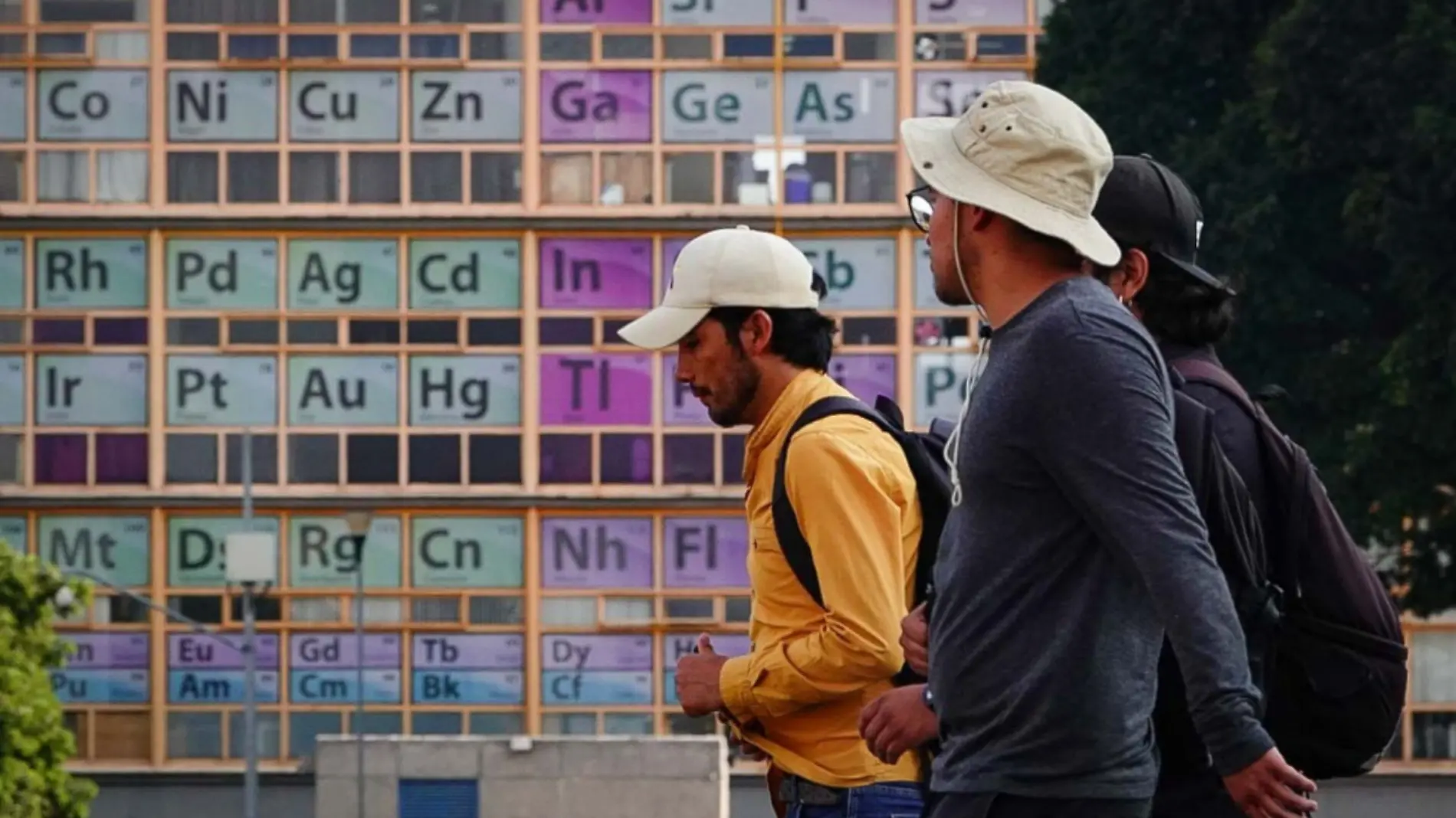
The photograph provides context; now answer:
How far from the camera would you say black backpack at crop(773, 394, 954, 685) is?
5918 mm

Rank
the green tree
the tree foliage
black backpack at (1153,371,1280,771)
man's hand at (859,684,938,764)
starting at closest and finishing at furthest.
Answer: black backpack at (1153,371,1280,771) < man's hand at (859,684,938,764) < the tree foliage < the green tree

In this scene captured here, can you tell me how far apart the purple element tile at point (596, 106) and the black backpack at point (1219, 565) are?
36035mm

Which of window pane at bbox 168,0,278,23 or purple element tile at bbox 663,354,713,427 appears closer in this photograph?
purple element tile at bbox 663,354,713,427

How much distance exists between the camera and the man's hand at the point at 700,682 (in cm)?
Result: 608

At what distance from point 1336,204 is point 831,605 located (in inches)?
1144

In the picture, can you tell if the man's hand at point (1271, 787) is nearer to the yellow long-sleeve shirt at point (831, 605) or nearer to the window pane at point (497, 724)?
the yellow long-sleeve shirt at point (831, 605)

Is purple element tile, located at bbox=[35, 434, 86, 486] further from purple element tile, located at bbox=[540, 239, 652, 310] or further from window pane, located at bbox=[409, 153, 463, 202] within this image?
purple element tile, located at bbox=[540, 239, 652, 310]

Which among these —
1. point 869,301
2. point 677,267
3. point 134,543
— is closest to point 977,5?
point 869,301

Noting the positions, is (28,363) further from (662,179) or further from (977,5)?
(977,5)

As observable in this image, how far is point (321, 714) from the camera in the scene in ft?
134

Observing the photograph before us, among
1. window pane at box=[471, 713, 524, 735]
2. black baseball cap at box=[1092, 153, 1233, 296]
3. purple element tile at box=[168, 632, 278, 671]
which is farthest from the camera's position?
purple element tile at box=[168, 632, 278, 671]

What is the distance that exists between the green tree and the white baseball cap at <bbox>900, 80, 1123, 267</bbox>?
106 feet

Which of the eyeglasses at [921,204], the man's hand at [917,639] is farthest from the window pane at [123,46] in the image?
the man's hand at [917,639]

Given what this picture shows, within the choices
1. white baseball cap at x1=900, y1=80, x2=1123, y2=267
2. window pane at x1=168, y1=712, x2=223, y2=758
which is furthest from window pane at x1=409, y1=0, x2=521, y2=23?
white baseball cap at x1=900, y1=80, x2=1123, y2=267
